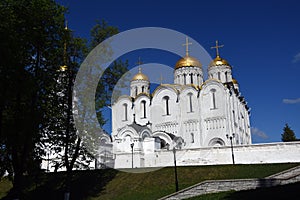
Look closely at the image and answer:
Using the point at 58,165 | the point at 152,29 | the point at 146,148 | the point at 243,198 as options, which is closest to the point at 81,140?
the point at 58,165

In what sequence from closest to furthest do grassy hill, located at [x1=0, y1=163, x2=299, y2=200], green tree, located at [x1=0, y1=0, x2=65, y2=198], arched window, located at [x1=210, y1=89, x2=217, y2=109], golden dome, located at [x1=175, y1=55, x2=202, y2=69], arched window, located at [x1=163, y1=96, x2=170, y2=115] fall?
green tree, located at [x1=0, y1=0, x2=65, y2=198]
grassy hill, located at [x1=0, y1=163, x2=299, y2=200]
arched window, located at [x1=210, y1=89, x2=217, y2=109]
arched window, located at [x1=163, y1=96, x2=170, y2=115]
golden dome, located at [x1=175, y1=55, x2=202, y2=69]

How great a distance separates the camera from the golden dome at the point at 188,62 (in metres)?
43.0

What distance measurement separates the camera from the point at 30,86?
12555 millimetres

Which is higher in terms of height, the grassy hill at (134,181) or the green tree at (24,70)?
the green tree at (24,70)

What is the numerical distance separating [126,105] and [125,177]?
22.8 metres

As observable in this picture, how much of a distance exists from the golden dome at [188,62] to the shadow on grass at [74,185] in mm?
23249

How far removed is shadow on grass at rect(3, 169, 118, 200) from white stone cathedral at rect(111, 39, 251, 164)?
844 cm

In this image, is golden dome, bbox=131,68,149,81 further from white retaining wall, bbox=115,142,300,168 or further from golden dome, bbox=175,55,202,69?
white retaining wall, bbox=115,142,300,168

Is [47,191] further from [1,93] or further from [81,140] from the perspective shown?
[1,93]

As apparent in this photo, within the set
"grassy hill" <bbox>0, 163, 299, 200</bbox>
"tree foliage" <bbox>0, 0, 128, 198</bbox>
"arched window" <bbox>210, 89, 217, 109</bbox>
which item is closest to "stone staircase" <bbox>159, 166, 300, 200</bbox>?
"grassy hill" <bbox>0, 163, 299, 200</bbox>

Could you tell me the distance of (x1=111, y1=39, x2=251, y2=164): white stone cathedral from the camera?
112 ft

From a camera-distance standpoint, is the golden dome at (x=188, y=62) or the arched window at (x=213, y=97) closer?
the arched window at (x=213, y=97)

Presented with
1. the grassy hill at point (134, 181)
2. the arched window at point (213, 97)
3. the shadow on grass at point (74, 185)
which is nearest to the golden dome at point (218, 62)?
the arched window at point (213, 97)

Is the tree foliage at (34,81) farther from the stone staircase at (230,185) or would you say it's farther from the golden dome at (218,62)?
the golden dome at (218,62)
